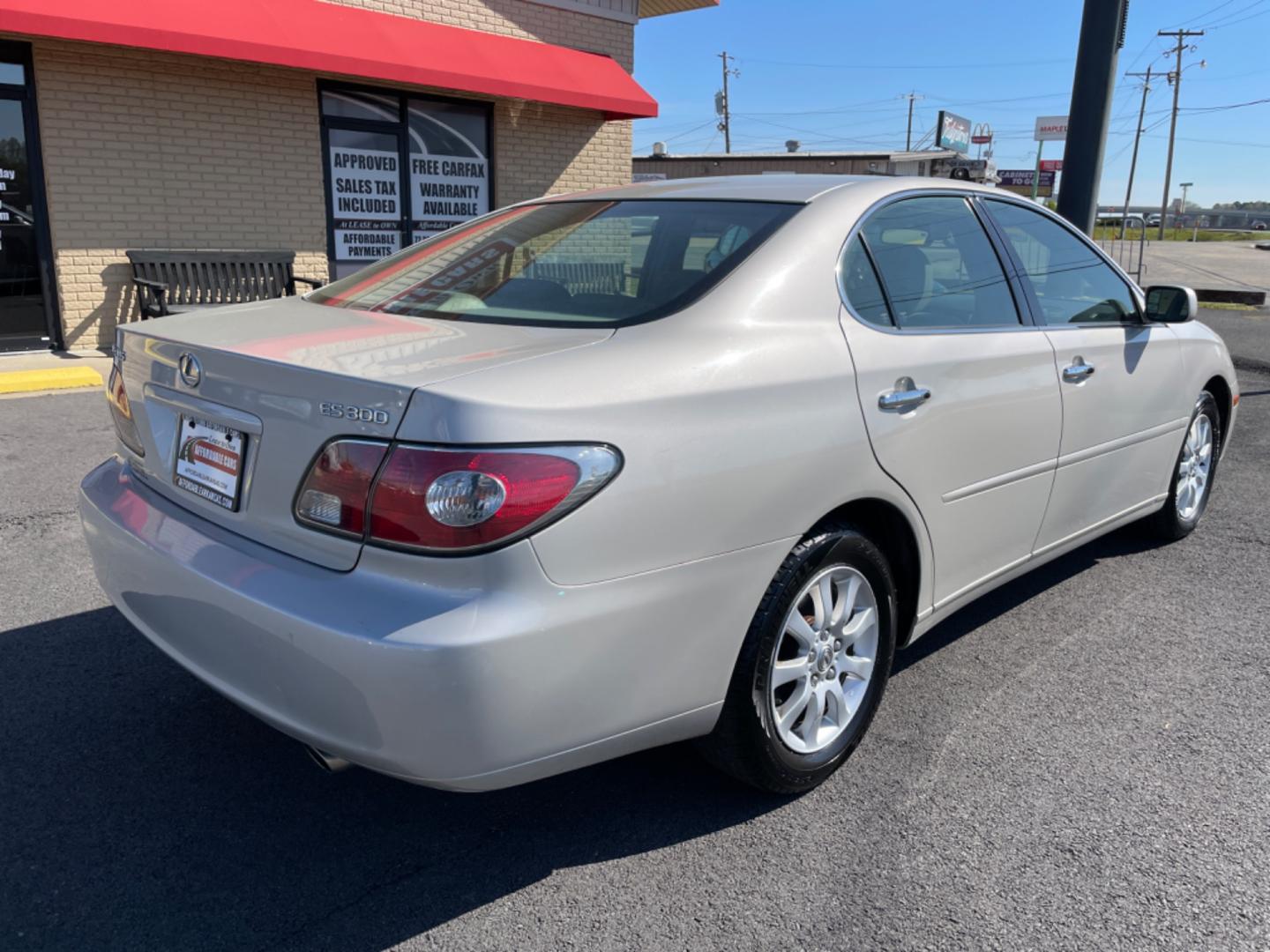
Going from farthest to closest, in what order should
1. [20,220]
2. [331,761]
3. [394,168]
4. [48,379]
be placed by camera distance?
[394,168]
[20,220]
[48,379]
[331,761]

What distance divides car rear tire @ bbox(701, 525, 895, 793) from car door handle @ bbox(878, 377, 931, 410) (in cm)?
35

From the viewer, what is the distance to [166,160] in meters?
9.81

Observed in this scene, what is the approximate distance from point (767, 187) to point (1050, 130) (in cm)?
3601

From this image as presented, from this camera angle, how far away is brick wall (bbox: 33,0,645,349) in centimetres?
923

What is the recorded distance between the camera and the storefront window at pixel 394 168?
36.6 ft

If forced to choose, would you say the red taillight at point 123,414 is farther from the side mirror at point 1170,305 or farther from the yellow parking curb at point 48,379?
the yellow parking curb at point 48,379

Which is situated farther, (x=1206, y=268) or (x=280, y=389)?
(x=1206, y=268)

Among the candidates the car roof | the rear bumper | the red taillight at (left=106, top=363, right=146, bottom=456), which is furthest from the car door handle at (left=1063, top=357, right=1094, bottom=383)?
the red taillight at (left=106, top=363, right=146, bottom=456)

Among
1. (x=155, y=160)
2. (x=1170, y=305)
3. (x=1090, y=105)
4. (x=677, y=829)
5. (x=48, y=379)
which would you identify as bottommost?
(x=677, y=829)

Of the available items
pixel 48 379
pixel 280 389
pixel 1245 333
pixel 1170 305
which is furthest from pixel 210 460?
pixel 1245 333

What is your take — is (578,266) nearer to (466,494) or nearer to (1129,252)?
(466,494)

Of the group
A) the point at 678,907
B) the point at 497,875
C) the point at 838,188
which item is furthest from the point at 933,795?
the point at 838,188

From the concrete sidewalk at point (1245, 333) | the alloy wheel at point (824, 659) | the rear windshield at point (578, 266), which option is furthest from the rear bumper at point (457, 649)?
the concrete sidewalk at point (1245, 333)

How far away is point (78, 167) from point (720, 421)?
29.9 feet
